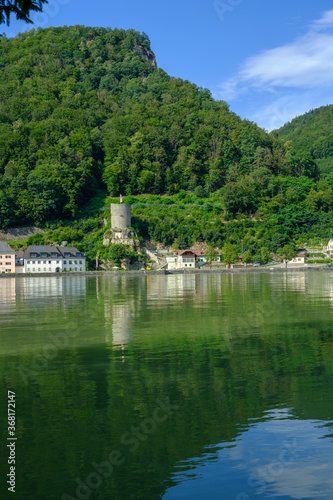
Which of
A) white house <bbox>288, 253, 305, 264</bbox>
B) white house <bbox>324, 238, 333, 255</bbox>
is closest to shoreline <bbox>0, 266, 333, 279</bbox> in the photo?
white house <bbox>288, 253, 305, 264</bbox>

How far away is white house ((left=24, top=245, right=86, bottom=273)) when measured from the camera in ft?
287

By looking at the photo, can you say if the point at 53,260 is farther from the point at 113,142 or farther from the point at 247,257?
the point at 113,142

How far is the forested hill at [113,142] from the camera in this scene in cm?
10475

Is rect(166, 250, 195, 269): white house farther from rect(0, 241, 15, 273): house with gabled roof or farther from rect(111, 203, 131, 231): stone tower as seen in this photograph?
rect(0, 241, 15, 273): house with gabled roof

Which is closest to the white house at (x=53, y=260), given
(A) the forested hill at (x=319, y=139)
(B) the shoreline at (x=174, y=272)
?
(B) the shoreline at (x=174, y=272)

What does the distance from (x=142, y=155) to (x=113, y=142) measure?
7345 mm

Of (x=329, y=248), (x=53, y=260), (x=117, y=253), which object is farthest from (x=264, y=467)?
(x=329, y=248)

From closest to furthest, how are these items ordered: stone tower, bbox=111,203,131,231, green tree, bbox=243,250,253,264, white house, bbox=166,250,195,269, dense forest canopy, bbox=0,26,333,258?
white house, bbox=166,250,195,269
green tree, bbox=243,250,253,264
stone tower, bbox=111,203,131,231
dense forest canopy, bbox=0,26,333,258

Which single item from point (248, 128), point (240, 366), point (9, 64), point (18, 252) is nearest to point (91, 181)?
point (18, 252)

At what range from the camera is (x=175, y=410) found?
10.9m

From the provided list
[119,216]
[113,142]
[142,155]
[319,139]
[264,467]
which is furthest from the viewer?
[319,139]

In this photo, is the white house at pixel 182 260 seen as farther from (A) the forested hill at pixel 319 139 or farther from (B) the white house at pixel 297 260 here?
(A) the forested hill at pixel 319 139

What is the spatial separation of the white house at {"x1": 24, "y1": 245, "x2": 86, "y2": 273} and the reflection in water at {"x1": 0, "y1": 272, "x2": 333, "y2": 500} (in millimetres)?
66969

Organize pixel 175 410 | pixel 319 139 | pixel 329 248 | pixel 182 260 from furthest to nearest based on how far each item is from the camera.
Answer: pixel 319 139 < pixel 329 248 < pixel 182 260 < pixel 175 410
